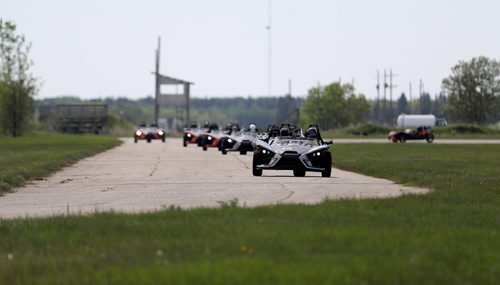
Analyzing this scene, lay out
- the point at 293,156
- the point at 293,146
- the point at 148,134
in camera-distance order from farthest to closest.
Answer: the point at 148,134 < the point at 293,146 < the point at 293,156

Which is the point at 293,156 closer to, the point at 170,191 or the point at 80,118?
the point at 170,191


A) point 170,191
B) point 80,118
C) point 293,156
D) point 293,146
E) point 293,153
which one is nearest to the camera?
point 170,191

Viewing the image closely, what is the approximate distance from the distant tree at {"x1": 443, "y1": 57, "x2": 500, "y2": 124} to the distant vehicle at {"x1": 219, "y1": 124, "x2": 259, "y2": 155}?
329 ft

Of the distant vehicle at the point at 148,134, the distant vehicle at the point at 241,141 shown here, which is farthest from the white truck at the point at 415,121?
the distant vehicle at the point at 241,141

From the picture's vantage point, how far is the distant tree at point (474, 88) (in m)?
155

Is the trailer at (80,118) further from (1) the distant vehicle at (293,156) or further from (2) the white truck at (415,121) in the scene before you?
(1) the distant vehicle at (293,156)

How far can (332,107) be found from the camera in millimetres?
191500

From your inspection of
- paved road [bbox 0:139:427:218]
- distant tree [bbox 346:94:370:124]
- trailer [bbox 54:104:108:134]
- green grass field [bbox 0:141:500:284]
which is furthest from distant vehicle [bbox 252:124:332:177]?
distant tree [bbox 346:94:370:124]

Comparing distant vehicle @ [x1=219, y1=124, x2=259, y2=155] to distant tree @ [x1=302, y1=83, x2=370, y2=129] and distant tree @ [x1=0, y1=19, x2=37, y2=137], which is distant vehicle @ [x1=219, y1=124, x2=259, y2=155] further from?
distant tree @ [x1=302, y1=83, x2=370, y2=129]

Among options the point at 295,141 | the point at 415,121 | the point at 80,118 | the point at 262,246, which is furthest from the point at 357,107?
the point at 262,246

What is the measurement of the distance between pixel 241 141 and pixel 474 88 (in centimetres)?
10399

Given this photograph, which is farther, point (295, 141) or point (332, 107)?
point (332, 107)

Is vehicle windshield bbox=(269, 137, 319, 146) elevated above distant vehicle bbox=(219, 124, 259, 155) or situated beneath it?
elevated above

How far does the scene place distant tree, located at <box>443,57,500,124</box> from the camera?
155 meters
